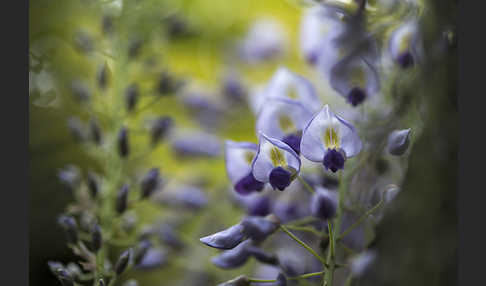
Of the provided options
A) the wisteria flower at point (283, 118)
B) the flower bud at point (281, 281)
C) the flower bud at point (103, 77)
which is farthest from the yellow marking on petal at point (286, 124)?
the flower bud at point (103, 77)

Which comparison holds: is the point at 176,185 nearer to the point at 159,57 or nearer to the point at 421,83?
the point at 159,57

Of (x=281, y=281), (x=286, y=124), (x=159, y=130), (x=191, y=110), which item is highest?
(x=191, y=110)

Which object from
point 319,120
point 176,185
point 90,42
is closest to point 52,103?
point 90,42

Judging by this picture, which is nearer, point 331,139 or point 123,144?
point 331,139

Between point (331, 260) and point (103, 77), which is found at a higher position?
point (103, 77)

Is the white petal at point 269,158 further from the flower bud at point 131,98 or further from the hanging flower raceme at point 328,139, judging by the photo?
the flower bud at point 131,98

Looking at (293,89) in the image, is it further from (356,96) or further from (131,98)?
(131,98)

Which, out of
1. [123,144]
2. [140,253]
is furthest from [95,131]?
[140,253]
